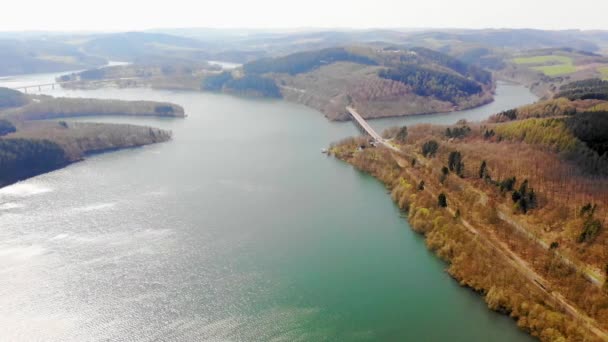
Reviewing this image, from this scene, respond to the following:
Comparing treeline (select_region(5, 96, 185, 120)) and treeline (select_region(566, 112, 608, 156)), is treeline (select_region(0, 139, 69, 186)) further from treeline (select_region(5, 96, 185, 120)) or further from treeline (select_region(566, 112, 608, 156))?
treeline (select_region(566, 112, 608, 156))

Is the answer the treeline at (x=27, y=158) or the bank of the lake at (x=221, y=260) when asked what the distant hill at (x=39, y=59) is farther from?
the bank of the lake at (x=221, y=260)

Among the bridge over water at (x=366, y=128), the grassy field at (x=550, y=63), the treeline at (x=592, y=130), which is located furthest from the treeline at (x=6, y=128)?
the grassy field at (x=550, y=63)

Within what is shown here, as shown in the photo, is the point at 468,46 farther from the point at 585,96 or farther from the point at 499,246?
the point at 499,246

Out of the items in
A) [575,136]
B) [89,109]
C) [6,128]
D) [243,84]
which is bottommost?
[89,109]

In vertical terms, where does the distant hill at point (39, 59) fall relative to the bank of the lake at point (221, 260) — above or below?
above

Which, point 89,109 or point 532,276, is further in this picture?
point 89,109

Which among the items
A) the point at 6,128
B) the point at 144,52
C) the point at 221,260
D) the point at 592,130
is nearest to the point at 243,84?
the point at 6,128

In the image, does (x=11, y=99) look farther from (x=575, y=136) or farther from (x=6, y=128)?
(x=575, y=136)
